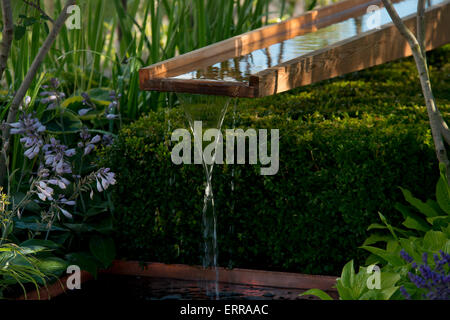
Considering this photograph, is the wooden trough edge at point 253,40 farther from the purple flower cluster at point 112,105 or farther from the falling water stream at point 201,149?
the purple flower cluster at point 112,105

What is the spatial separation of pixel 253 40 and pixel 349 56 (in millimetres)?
890

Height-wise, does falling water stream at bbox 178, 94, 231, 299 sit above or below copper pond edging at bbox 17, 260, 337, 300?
above

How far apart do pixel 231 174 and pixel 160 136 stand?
0.51m

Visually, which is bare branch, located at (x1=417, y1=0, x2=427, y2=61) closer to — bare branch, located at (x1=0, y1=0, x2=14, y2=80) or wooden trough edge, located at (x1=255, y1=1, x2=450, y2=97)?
wooden trough edge, located at (x1=255, y1=1, x2=450, y2=97)

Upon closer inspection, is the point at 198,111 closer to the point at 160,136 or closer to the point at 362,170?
the point at 160,136

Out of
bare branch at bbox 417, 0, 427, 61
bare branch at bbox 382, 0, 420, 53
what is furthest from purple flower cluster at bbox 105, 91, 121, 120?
bare branch at bbox 417, 0, 427, 61

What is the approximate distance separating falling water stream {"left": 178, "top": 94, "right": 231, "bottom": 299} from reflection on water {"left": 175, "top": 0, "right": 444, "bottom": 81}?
0.16 meters

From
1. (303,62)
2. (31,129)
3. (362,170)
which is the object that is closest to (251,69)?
(303,62)

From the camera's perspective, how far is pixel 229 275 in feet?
11.6

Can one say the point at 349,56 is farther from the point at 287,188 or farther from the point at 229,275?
the point at 229,275

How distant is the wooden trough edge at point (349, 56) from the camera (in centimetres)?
338

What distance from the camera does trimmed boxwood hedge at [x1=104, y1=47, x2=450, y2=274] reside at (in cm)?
326

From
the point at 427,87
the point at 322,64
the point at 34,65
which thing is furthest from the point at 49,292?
the point at 427,87

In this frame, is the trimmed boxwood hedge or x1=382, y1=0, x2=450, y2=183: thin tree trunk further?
the trimmed boxwood hedge
